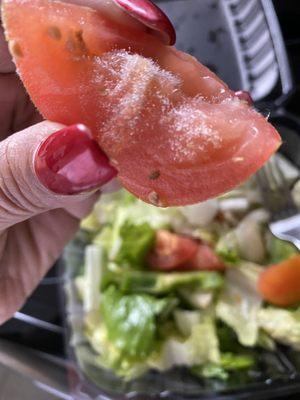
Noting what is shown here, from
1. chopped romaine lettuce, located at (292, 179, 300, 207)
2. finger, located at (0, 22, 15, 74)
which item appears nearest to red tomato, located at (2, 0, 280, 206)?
finger, located at (0, 22, 15, 74)

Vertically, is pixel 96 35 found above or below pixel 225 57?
above

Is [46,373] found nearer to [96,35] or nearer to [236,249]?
[236,249]

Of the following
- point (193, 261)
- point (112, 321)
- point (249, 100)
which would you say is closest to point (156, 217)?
point (193, 261)

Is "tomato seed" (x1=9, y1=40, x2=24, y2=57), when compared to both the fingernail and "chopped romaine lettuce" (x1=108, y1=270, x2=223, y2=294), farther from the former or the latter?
"chopped romaine lettuce" (x1=108, y1=270, x2=223, y2=294)

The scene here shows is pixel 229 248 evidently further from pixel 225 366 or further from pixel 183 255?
pixel 225 366

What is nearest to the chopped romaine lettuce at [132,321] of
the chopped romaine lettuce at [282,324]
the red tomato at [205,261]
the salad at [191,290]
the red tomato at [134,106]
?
the salad at [191,290]

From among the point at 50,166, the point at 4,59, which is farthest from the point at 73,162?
the point at 4,59
